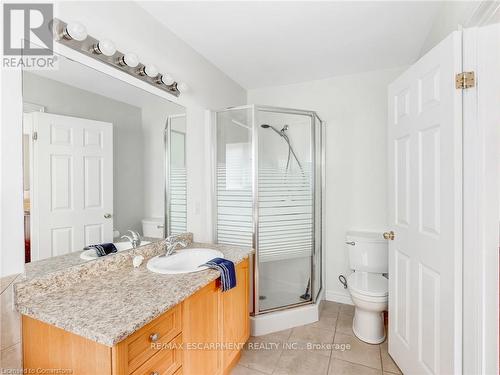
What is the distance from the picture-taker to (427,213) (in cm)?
142

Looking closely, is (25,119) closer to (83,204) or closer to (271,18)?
(83,204)

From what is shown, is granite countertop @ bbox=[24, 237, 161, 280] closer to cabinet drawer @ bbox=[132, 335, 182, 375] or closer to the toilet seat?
cabinet drawer @ bbox=[132, 335, 182, 375]

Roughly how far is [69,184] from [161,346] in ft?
3.03

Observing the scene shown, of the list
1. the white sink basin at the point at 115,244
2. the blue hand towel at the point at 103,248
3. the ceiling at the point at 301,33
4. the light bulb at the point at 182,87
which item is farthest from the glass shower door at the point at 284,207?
the blue hand towel at the point at 103,248

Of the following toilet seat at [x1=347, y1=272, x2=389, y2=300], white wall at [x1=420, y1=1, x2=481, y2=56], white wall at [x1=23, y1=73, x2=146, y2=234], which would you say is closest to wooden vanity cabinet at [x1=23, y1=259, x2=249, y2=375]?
white wall at [x1=23, y1=73, x2=146, y2=234]

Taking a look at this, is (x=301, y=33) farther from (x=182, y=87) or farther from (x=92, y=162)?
(x=92, y=162)

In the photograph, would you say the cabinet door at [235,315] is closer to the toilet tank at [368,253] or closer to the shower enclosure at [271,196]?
the shower enclosure at [271,196]

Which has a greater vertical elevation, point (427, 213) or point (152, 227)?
point (427, 213)

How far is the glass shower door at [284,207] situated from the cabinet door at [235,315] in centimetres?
39

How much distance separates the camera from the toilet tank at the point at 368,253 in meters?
2.31

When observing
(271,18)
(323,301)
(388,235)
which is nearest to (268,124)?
(271,18)

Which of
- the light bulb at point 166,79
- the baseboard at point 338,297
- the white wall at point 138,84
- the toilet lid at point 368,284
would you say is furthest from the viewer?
the baseboard at point 338,297

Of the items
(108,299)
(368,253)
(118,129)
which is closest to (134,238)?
(108,299)

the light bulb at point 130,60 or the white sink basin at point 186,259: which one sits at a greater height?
the light bulb at point 130,60
